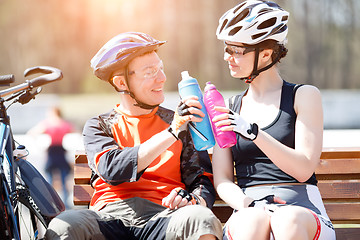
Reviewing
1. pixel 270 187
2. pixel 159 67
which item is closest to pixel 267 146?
pixel 270 187

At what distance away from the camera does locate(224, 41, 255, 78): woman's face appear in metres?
2.88

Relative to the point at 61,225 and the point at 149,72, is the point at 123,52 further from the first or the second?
the point at 61,225

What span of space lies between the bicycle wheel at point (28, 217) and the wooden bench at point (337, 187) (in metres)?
0.35

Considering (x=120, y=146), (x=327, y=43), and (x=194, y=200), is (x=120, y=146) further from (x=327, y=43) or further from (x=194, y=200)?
(x=327, y=43)

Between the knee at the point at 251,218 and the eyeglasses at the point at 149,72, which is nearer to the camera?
the knee at the point at 251,218

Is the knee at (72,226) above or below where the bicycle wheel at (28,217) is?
above

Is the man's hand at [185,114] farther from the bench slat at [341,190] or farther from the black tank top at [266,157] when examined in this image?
the bench slat at [341,190]

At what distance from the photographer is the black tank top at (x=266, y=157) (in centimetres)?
279

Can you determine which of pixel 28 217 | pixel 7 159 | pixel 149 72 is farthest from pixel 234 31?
pixel 28 217

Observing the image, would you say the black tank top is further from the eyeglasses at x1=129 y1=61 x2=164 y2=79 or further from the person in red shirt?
the person in red shirt

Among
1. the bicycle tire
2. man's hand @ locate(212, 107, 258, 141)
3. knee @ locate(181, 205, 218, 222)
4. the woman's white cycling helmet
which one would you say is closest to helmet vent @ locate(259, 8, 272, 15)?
the woman's white cycling helmet

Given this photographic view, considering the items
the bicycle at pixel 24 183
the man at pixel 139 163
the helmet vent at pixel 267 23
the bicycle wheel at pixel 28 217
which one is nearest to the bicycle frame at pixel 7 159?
the bicycle at pixel 24 183

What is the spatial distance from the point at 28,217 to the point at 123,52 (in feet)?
3.45

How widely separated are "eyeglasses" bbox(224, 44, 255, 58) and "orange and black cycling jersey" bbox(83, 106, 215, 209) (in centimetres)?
49
